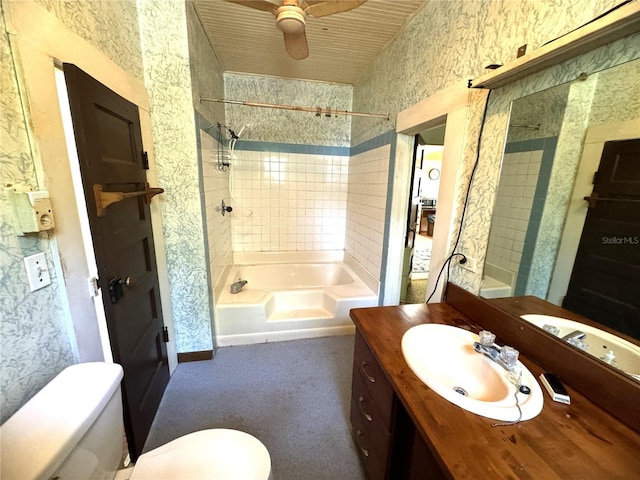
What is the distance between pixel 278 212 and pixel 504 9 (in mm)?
2668

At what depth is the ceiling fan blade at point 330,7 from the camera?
117cm

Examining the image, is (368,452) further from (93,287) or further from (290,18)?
(290,18)

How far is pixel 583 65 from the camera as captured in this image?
2.78 feet

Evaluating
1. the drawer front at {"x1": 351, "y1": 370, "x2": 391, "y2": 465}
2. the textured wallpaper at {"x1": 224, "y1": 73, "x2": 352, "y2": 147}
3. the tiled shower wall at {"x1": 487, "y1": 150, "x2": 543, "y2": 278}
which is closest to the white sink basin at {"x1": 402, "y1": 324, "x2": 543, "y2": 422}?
the drawer front at {"x1": 351, "y1": 370, "x2": 391, "y2": 465}

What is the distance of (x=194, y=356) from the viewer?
80.6 inches

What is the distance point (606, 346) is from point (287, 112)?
10.5 feet

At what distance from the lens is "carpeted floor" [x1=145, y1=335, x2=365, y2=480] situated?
53.5 inches

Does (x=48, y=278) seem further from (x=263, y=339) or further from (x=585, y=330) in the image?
(x=585, y=330)

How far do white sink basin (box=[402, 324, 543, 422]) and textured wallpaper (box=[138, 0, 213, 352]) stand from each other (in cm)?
155

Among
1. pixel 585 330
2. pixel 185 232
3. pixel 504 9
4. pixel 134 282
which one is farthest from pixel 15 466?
pixel 504 9

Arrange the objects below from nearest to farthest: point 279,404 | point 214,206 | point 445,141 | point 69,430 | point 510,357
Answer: point 69,430 < point 510,357 < point 445,141 < point 279,404 < point 214,206

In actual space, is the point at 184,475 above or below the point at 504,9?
below

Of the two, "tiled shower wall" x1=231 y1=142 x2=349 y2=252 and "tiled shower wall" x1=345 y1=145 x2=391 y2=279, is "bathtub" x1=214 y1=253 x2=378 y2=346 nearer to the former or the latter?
"tiled shower wall" x1=345 y1=145 x2=391 y2=279

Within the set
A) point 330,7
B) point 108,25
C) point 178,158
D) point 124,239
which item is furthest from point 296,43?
point 124,239
